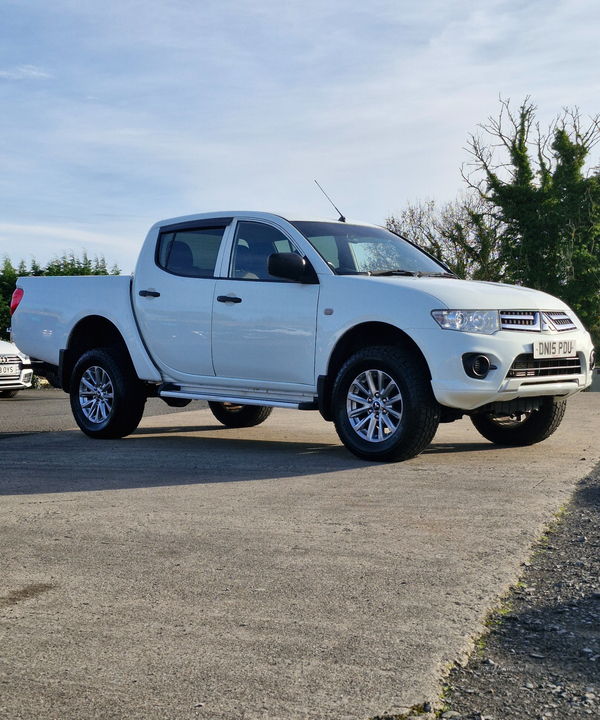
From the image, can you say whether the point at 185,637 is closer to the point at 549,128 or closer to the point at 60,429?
the point at 60,429

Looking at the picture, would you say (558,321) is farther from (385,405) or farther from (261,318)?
(261,318)

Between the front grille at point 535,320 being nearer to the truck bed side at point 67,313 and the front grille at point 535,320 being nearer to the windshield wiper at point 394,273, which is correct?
the windshield wiper at point 394,273

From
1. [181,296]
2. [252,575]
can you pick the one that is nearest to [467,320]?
[181,296]

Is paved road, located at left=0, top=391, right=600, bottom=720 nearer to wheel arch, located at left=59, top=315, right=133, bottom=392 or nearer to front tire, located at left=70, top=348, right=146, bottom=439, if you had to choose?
front tire, located at left=70, top=348, right=146, bottom=439

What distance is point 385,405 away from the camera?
23.6 ft

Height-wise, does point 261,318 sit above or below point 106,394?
above

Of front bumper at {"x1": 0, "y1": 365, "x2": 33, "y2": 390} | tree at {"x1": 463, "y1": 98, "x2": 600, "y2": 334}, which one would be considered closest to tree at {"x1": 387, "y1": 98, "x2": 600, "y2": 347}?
tree at {"x1": 463, "y1": 98, "x2": 600, "y2": 334}

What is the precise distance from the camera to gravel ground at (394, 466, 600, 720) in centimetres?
256

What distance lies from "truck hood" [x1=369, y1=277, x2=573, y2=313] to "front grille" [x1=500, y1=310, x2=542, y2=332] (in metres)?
0.04

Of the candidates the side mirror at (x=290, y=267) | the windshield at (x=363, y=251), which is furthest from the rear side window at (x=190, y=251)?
the side mirror at (x=290, y=267)

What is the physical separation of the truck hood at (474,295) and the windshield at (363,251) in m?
0.48

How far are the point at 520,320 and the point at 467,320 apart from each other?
0.51 metres

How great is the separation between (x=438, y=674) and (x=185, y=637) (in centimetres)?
88

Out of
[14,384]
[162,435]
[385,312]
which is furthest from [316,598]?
[14,384]
